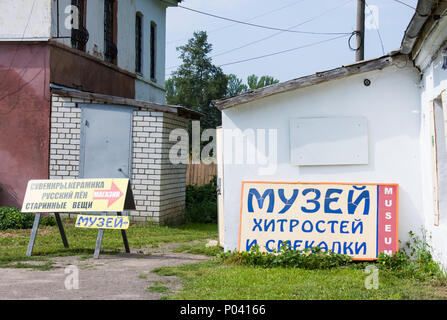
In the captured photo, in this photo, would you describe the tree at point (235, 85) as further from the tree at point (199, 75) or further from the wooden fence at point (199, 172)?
the wooden fence at point (199, 172)

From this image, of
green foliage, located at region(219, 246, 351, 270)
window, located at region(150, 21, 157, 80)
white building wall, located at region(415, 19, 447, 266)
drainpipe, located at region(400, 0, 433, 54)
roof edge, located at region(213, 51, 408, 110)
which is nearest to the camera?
drainpipe, located at region(400, 0, 433, 54)

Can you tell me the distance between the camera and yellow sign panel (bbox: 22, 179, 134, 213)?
8.66 meters

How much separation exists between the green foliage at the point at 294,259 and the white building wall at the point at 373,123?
1.05 metres

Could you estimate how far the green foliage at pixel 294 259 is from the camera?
294 inches

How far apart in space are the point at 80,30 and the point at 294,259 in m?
9.69

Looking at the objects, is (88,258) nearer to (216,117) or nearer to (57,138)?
(57,138)

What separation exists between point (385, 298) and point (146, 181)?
837 centimetres

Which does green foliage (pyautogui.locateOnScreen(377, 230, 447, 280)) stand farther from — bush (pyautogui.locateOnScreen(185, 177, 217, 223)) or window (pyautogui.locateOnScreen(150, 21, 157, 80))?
window (pyautogui.locateOnScreen(150, 21, 157, 80))

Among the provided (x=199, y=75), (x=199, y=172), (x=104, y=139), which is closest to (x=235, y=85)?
(x=199, y=75)

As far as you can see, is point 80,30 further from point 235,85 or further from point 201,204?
point 235,85

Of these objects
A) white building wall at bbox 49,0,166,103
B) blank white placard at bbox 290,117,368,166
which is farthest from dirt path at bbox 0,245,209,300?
white building wall at bbox 49,0,166,103

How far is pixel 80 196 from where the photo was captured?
8.77 meters

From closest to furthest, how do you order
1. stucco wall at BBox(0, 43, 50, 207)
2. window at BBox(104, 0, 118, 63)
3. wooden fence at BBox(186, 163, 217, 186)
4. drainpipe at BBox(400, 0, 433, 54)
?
drainpipe at BBox(400, 0, 433, 54), stucco wall at BBox(0, 43, 50, 207), window at BBox(104, 0, 118, 63), wooden fence at BBox(186, 163, 217, 186)

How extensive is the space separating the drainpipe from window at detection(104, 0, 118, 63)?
35.6 ft
